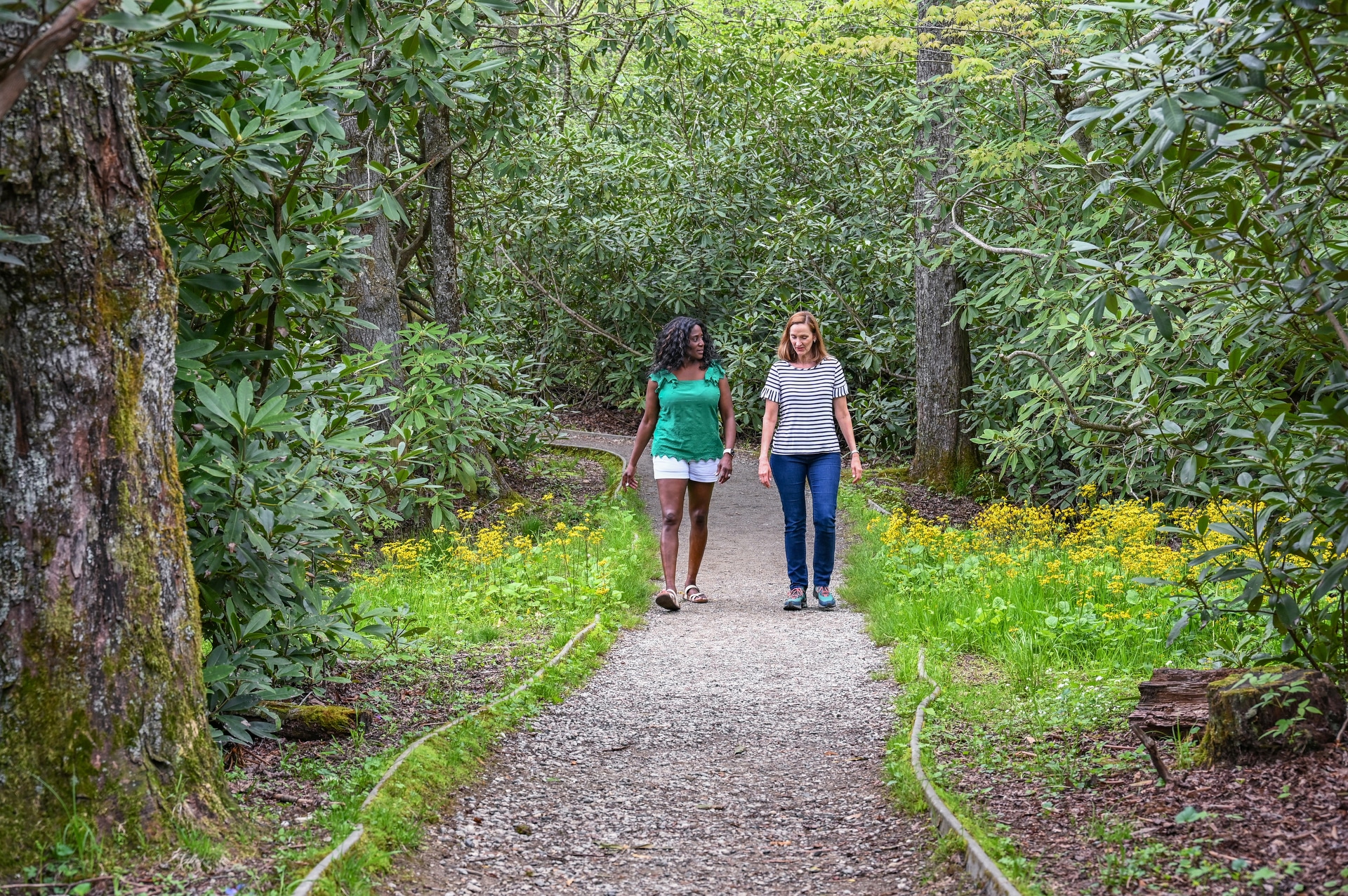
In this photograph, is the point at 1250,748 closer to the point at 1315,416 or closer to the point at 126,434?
the point at 1315,416

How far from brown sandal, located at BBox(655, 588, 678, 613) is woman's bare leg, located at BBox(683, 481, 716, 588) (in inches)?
12.1

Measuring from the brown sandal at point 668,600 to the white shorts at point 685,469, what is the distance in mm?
866

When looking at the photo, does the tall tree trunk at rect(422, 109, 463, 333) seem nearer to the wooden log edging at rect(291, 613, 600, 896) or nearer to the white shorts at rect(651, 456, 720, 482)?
the white shorts at rect(651, 456, 720, 482)

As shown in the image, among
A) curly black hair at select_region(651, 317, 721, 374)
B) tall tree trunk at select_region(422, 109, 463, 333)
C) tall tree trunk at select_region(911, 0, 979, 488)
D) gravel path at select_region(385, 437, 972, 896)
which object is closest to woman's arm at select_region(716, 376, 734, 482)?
curly black hair at select_region(651, 317, 721, 374)

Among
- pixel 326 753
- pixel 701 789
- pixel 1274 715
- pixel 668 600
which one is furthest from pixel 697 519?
pixel 1274 715

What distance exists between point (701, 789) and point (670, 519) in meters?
3.39

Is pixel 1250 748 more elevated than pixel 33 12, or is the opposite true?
pixel 33 12

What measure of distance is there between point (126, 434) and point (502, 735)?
252cm

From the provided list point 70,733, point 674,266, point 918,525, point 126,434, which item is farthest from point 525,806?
point 674,266

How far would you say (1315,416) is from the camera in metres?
3.60

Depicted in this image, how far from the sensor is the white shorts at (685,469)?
26.5ft

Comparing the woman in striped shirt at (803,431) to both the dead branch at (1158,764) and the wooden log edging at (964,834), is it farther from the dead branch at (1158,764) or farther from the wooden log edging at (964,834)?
the dead branch at (1158,764)

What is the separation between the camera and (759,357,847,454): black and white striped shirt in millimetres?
8023

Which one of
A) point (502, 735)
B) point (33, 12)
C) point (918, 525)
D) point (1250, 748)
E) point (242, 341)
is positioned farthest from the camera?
point (918, 525)
